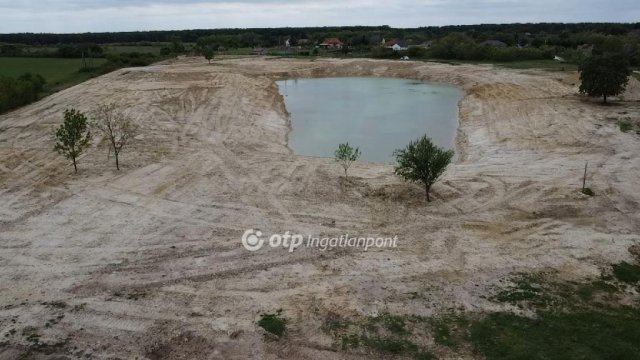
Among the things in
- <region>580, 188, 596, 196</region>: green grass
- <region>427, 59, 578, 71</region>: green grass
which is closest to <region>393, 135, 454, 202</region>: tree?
<region>580, 188, 596, 196</region>: green grass

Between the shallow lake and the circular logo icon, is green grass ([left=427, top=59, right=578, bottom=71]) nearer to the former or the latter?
the shallow lake

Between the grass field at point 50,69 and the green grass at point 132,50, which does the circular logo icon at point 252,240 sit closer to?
the grass field at point 50,69

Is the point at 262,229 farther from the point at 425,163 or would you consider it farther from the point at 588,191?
the point at 588,191

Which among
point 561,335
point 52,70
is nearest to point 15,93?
point 52,70

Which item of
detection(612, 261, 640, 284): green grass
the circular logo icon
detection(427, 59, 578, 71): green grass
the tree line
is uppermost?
detection(427, 59, 578, 71): green grass

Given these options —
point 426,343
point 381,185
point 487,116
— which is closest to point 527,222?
point 381,185
